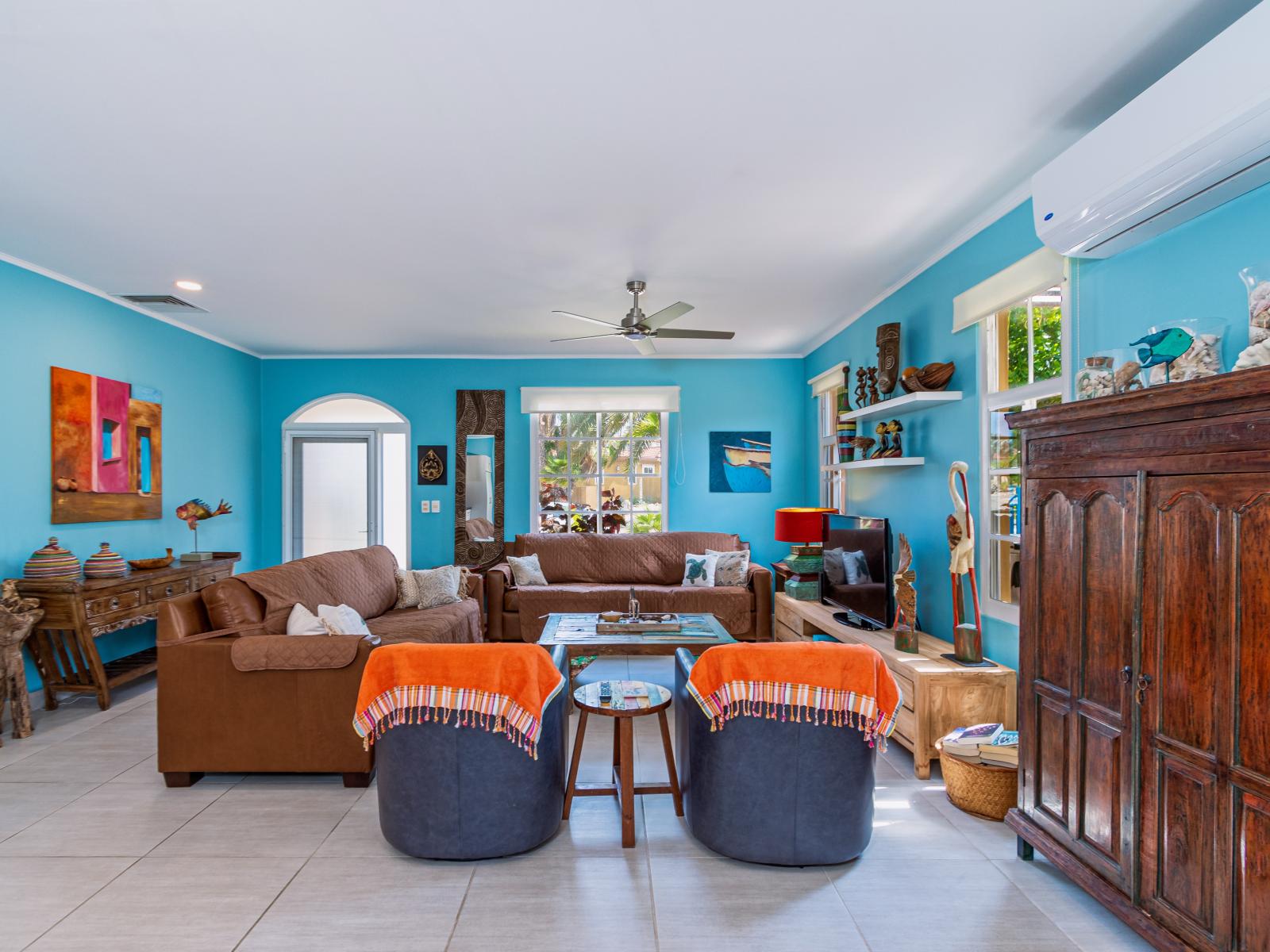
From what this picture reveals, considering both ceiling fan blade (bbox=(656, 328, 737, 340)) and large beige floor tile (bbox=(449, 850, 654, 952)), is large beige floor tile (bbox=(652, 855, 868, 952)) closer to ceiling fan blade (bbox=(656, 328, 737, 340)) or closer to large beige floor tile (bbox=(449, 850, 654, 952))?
large beige floor tile (bbox=(449, 850, 654, 952))

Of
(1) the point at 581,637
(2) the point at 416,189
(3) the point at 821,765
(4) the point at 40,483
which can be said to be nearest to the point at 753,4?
(2) the point at 416,189

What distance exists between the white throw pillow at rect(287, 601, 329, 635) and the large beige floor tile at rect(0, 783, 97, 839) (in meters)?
1.01

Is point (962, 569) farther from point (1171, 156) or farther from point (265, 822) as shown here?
point (265, 822)

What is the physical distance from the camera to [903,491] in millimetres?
4477

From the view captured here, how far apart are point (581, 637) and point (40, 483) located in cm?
333

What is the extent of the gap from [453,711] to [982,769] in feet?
6.60

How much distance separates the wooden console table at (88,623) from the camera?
398cm

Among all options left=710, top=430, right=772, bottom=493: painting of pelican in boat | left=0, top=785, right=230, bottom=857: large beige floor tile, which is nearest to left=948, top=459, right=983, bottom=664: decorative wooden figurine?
left=0, top=785, right=230, bottom=857: large beige floor tile

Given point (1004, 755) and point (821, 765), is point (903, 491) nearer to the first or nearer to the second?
Result: point (1004, 755)

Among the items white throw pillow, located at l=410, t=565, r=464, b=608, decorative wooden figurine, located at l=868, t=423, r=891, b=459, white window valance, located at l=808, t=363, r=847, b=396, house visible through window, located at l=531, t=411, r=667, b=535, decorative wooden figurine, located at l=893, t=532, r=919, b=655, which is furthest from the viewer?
house visible through window, located at l=531, t=411, r=667, b=535

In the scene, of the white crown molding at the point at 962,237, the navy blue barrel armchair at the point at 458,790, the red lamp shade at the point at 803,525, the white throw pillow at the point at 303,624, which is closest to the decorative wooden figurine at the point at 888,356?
the white crown molding at the point at 962,237

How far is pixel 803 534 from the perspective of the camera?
5344 mm

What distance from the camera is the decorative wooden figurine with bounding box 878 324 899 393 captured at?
4.36m

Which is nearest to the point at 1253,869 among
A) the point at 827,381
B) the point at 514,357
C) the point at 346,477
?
the point at 827,381
